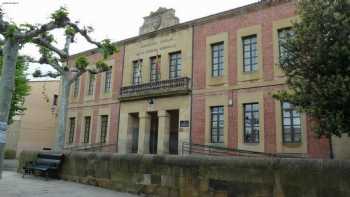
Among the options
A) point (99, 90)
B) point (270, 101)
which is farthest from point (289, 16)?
point (99, 90)

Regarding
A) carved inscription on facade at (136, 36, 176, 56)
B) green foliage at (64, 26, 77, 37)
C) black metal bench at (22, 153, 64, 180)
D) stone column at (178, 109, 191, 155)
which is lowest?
black metal bench at (22, 153, 64, 180)

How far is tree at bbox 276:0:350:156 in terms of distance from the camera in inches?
314

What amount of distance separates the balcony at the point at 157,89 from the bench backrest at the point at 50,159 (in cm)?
754

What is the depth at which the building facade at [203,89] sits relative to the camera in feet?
47.9

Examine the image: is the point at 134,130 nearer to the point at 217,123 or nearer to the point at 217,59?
the point at 217,123

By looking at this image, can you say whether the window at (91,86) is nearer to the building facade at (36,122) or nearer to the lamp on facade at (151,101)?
the lamp on facade at (151,101)

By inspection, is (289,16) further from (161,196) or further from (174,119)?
(161,196)

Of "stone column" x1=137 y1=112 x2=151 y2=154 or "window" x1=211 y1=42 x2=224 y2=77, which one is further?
"stone column" x1=137 y1=112 x2=151 y2=154

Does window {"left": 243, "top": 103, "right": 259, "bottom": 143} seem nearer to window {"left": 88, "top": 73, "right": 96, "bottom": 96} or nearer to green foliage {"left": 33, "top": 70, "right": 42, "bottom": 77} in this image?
green foliage {"left": 33, "top": 70, "right": 42, "bottom": 77}

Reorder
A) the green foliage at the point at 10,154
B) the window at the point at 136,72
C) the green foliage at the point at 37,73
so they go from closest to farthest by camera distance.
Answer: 1. the green foliage at the point at 37,73
2. the window at the point at 136,72
3. the green foliage at the point at 10,154

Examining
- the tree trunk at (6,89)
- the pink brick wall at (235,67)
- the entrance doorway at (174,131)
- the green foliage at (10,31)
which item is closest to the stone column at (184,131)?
the pink brick wall at (235,67)

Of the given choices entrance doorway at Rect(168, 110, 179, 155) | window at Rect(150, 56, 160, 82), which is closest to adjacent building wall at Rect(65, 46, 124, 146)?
window at Rect(150, 56, 160, 82)

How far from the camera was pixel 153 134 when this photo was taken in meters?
20.0

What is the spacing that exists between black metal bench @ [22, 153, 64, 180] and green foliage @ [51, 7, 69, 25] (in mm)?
4862
